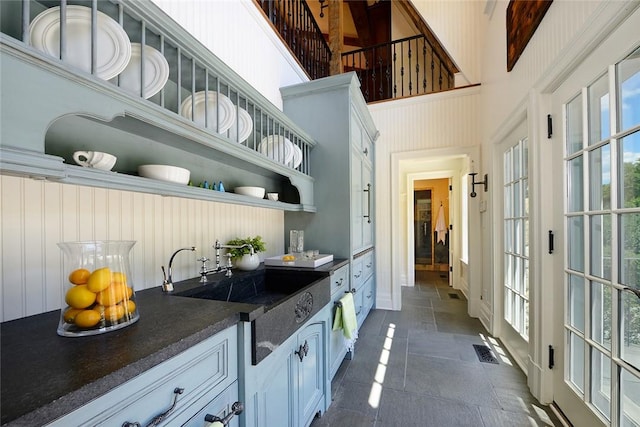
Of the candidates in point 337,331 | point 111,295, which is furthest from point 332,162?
point 111,295

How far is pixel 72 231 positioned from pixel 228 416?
0.91 meters

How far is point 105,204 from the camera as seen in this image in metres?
1.12

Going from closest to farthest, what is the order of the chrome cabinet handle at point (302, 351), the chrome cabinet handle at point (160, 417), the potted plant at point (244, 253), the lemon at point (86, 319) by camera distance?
the chrome cabinet handle at point (160, 417) → the lemon at point (86, 319) → the chrome cabinet handle at point (302, 351) → the potted plant at point (244, 253)

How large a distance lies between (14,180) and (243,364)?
3.26 feet

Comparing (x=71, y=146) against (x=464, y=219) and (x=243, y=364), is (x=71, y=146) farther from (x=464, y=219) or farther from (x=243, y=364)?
(x=464, y=219)

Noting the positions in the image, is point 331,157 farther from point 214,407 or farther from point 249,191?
point 214,407

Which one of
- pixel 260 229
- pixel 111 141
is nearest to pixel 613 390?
pixel 260 229

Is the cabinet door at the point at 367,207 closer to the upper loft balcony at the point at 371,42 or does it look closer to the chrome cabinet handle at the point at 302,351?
the upper loft balcony at the point at 371,42

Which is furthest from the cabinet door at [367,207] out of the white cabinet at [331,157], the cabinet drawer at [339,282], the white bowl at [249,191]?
the white bowl at [249,191]

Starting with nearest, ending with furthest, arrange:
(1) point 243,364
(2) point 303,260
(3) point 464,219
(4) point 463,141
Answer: (1) point 243,364 < (2) point 303,260 < (4) point 463,141 < (3) point 464,219

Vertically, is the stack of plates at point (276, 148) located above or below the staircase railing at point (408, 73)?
below

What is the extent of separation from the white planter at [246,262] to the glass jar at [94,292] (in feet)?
3.11

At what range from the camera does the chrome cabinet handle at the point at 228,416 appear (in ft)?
2.56

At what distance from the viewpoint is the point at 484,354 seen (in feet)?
7.78
